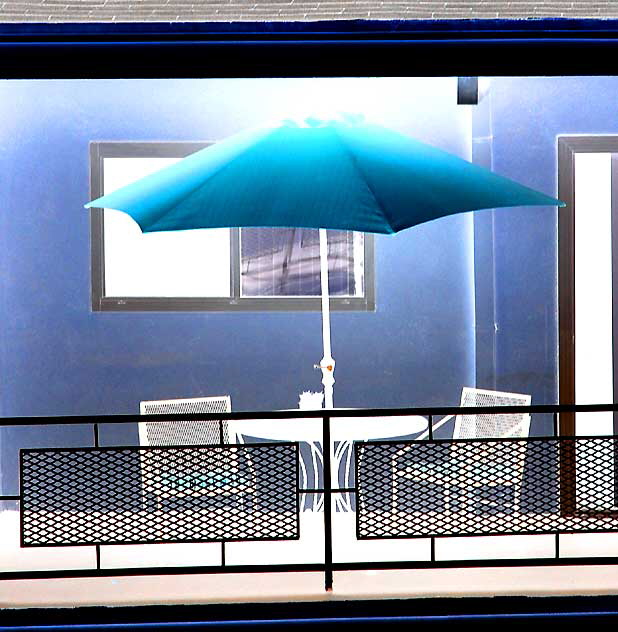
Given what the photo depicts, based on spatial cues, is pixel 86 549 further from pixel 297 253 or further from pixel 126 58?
pixel 126 58

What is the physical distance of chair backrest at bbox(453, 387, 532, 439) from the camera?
5115mm

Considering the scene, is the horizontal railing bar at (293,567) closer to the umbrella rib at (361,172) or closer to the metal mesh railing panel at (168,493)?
the metal mesh railing panel at (168,493)

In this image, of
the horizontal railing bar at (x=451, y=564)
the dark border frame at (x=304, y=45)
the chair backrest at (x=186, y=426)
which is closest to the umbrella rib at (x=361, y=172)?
the dark border frame at (x=304, y=45)

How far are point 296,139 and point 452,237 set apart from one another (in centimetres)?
204

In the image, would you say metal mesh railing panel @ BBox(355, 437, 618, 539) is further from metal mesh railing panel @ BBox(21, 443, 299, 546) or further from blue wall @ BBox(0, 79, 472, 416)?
blue wall @ BBox(0, 79, 472, 416)

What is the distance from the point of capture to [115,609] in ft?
9.70

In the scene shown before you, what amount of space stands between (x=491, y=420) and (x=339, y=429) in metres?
1.01

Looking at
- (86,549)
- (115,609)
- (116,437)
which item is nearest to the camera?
(115,609)

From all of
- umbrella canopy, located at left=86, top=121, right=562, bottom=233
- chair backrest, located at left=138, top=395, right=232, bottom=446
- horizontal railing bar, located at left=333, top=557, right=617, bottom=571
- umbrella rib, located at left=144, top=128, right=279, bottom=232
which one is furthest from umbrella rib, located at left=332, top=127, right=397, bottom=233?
chair backrest, located at left=138, top=395, right=232, bottom=446

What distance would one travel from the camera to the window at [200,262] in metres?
5.80

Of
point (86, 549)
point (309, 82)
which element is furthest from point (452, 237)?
point (86, 549)

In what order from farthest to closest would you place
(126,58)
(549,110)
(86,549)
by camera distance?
(549,110)
(86,549)
(126,58)

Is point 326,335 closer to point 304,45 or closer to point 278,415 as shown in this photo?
point 278,415

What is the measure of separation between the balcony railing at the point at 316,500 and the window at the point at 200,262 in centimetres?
93
